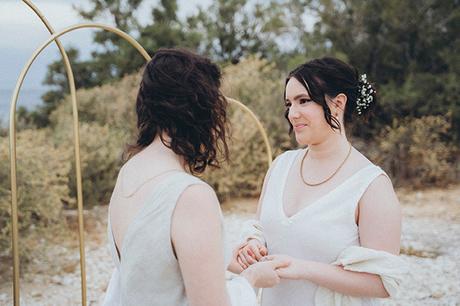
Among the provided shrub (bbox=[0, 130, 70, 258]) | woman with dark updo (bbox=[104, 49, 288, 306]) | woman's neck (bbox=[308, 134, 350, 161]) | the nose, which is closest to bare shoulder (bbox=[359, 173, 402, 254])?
woman's neck (bbox=[308, 134, 350, 161])

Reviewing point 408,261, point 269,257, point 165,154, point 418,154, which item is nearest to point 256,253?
point 269,257

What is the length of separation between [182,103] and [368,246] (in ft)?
2.40

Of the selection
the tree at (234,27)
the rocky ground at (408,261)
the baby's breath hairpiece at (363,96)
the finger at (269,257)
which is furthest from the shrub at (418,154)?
the finger at (269,257)

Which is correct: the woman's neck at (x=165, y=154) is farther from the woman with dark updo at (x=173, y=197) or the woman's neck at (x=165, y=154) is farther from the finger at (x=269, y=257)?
the finger at (x=269, y=257)

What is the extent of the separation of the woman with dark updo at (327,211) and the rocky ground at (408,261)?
103 inches

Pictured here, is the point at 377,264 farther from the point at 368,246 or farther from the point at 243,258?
the point at 243,258

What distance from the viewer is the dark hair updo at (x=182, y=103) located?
4.22ft

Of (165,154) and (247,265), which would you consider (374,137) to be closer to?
(247,265)

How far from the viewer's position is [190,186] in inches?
48.4

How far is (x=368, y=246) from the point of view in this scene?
1.69 metres

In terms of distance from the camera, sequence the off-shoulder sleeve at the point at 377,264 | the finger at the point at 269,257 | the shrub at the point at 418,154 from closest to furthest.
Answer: the off-shoulder sleeve at the point at 377,264 < the finger at the point at 269,257 < the shrub at the point at 418,154

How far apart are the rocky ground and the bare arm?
271cm

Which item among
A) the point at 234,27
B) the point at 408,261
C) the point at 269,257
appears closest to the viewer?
the point at 269,257

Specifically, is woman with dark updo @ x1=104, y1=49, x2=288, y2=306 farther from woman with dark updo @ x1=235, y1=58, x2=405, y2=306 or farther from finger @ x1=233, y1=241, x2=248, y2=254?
finger @ x1=233, y1=241, x2=248, y2=254
